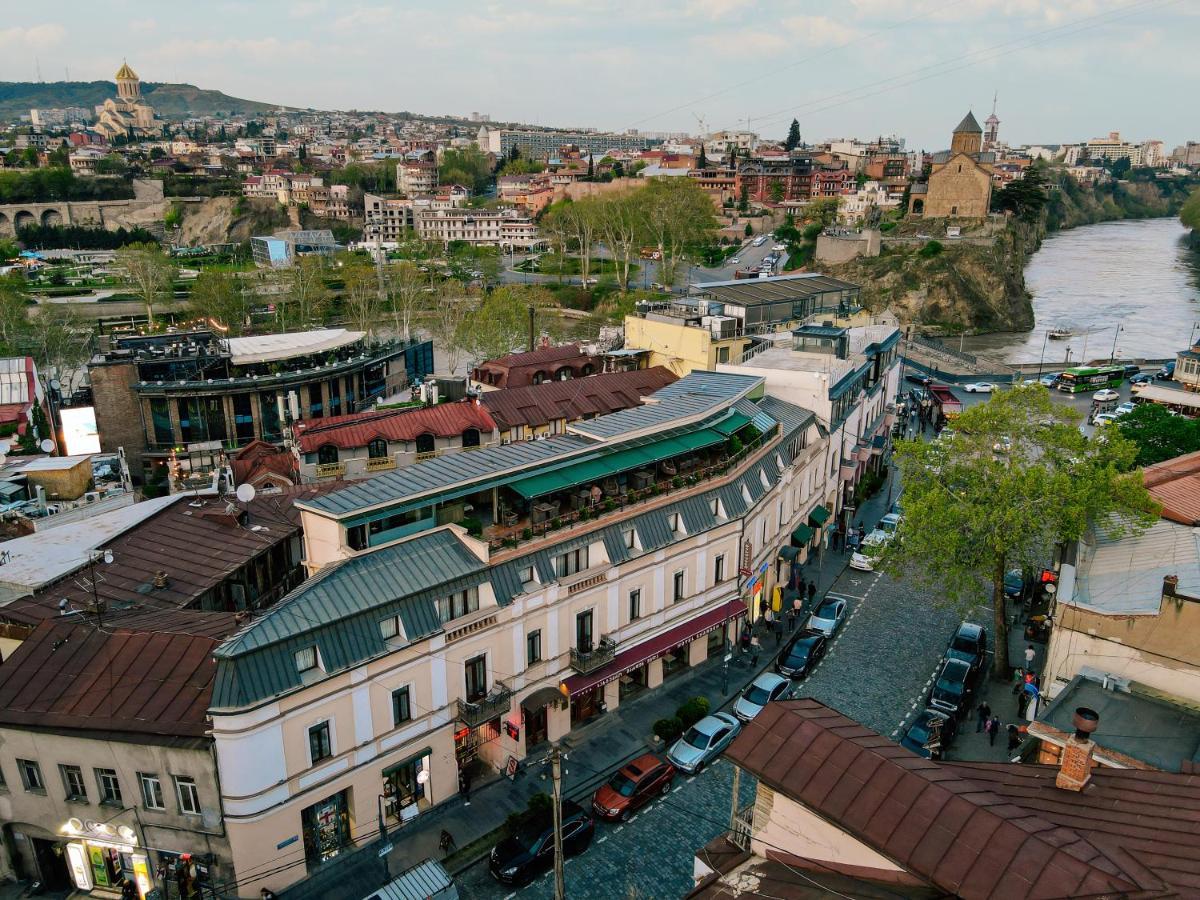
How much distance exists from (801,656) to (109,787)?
70.5 ft

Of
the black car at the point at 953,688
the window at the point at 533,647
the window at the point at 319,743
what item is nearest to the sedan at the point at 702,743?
the window at the point at 533,647

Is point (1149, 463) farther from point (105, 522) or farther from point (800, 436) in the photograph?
point (105, 522)

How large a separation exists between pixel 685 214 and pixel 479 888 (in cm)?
10209

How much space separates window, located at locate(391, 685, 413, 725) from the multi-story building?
96.4ft

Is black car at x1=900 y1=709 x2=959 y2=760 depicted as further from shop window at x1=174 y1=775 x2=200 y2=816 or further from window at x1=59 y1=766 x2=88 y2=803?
window at x1=59 y1=766 x2=88 y2=803

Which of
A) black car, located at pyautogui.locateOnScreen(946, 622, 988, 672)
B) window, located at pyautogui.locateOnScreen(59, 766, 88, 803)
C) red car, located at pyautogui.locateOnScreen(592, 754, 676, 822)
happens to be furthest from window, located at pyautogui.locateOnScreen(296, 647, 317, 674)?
black car, located at pyautogui.locateOnScreen(946, 622, 988, 672)

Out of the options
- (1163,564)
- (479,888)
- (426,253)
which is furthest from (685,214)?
(479,888)

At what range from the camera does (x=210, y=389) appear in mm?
48906

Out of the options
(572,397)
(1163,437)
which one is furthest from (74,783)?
(1163,437)

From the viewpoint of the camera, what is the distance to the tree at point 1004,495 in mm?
26312

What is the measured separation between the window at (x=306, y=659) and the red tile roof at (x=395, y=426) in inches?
741

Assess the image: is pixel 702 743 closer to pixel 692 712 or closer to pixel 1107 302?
pixel 692 712

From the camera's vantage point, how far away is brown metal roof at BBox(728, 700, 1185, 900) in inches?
439

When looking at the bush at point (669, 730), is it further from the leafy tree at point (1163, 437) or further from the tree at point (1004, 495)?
the leafy tree at point (1163, 437)
